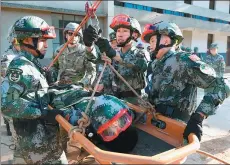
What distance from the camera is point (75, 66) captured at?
4.15m

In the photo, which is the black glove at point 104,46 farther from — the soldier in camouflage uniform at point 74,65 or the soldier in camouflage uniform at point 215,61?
the soldier in camouflage uniform at point 215,61

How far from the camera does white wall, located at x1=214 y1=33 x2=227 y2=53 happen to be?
19.3 m

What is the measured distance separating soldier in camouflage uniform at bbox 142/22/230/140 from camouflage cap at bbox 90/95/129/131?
604mm

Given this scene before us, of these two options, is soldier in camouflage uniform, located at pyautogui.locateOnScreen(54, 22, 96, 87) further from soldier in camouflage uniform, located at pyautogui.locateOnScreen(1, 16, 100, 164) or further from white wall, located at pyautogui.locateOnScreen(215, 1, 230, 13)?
white wall, located at pyautogui.locateOnScreen(215, 1, 230, 13)

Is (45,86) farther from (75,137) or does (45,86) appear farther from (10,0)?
(10,0)

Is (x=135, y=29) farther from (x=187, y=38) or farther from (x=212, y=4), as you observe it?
(x=212, y=4)

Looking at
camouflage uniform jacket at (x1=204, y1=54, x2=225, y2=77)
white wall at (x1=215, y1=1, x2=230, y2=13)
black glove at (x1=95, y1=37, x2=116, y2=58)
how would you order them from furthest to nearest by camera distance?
white wall at (x1=215, y1=1, x2=230, y2=13) → camouflage uniform jacket at (x1=204, y1=54, x2=225, y2=77) → black glove at (x1=95, y1=37, x2=116, y2=58)

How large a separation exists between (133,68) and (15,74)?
5.07ft

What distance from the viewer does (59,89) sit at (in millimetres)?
2400

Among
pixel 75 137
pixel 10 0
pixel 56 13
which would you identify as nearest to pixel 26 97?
pixel 75 137

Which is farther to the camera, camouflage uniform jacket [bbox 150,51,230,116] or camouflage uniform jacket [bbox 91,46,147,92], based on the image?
camouflage uniform jacket [bbox 91,46,147,92]

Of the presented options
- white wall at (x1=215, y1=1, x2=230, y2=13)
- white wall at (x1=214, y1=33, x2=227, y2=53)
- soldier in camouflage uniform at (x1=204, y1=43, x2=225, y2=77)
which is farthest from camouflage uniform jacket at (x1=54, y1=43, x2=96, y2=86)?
white wall at (x1=215, y1=1, x2=230, y2=13)

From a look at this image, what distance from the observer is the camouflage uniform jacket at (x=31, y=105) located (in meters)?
1.75

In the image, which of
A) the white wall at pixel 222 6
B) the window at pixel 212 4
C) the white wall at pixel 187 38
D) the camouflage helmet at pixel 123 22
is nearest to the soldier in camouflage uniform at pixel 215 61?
the camouflage helmet at pixel 123 22
